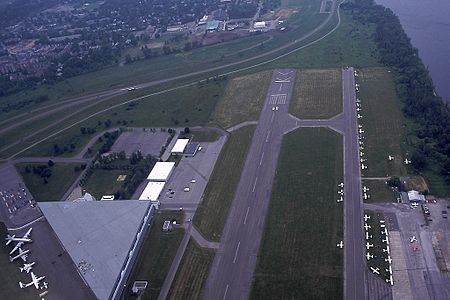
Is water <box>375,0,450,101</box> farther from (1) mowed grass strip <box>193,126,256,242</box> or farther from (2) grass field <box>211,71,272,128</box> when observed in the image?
(1) mowed grass strip <box>193,126,256,242</box>

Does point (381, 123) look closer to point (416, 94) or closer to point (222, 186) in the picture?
point (416, 94)

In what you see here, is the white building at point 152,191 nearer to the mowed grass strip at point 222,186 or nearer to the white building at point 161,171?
the white building at point 161,171

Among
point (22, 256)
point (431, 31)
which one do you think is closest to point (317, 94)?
point (431, 31)

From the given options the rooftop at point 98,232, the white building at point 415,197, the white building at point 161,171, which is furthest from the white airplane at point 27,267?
the white building at point 415,197

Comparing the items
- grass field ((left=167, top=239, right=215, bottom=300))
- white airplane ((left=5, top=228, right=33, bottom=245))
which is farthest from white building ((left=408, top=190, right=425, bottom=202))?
white airplane ((left=5, top=228, right=33, bottom=245))

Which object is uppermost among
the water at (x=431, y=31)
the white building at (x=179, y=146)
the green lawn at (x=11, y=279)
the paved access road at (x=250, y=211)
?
the water at (x=431, y=31)
